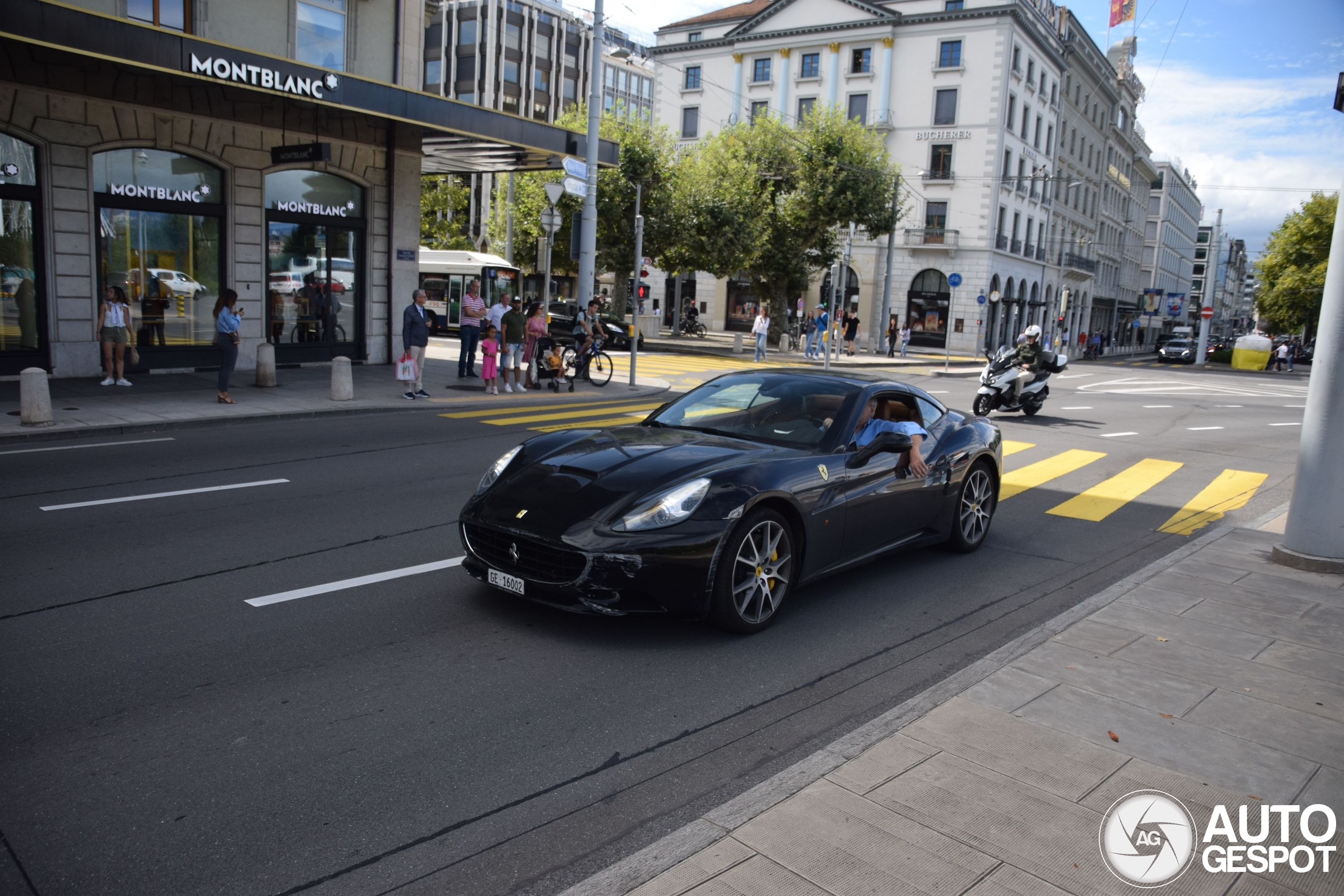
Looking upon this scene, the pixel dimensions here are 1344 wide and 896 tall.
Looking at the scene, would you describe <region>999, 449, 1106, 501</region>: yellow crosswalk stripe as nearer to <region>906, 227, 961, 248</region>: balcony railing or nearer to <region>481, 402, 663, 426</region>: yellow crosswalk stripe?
<region>481, 402, 663, 426</region>: yellow crosswalk stripe

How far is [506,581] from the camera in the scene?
5.11 m

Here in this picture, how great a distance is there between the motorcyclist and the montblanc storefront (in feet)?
33.6

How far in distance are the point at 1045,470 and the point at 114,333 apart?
45.1ft

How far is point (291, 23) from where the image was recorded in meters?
18.0

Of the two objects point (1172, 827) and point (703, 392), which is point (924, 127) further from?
point (1172, 827)

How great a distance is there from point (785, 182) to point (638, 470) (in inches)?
1569

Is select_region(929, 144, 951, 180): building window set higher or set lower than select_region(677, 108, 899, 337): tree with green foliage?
higher

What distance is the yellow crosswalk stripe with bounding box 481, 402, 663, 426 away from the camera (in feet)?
45.6

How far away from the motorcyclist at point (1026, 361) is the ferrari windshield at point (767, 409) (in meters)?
12.0

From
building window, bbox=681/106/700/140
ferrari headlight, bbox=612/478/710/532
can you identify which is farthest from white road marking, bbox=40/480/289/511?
building window, bbox=681/106/700/140

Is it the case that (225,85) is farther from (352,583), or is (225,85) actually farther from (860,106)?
(860,106)

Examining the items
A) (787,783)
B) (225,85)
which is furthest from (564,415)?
(787,783)

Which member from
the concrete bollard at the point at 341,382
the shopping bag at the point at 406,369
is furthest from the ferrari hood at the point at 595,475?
the shopping bag at the point at 406,369

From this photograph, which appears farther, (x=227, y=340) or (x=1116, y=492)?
(x=227, y=340)
